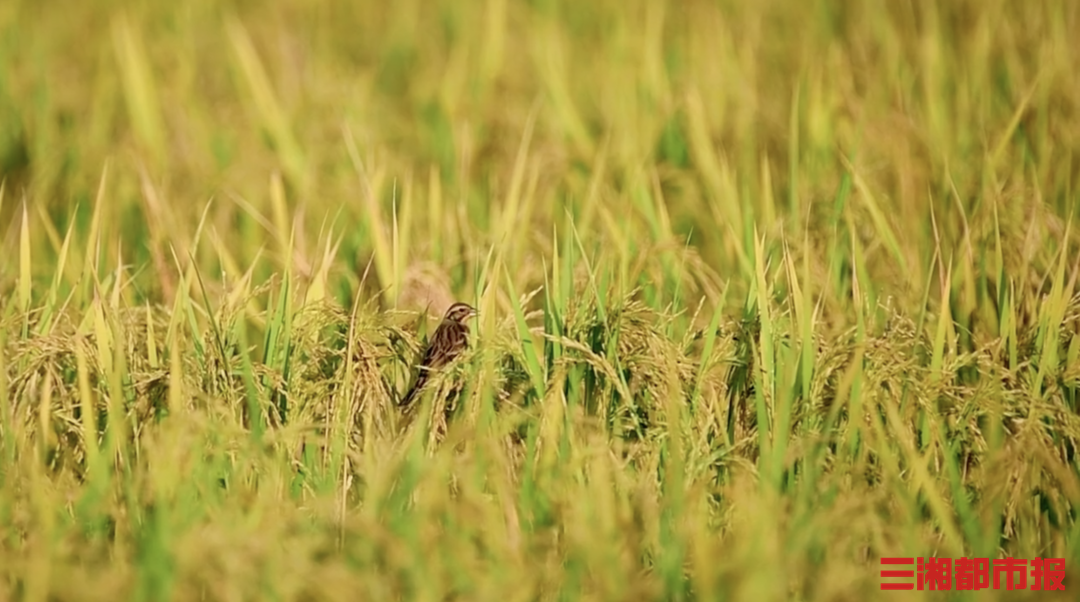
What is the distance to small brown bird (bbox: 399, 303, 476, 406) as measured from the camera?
2473 mm

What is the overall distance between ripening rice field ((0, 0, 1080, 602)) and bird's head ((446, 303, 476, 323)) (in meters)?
0.03

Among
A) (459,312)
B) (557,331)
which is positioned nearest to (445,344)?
(459,312)

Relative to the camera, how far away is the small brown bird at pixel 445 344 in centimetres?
247

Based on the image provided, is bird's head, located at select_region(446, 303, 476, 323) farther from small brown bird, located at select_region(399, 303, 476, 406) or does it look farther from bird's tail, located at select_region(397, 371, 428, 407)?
bird's tail, located at select_region(397, 371, 428, 407)

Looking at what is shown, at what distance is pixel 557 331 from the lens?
255 centimetres

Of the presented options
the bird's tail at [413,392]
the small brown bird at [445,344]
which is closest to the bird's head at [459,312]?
the small brown bird at [445,344]

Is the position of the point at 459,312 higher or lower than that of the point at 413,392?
higher

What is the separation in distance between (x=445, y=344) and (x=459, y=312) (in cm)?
11

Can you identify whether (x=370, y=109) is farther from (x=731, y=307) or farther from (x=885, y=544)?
(x=885, y=544)

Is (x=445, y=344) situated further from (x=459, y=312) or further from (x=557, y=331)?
(x=557, y=331)

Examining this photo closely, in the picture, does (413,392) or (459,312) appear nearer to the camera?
(413,392)

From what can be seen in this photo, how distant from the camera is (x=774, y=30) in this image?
4.83 meters

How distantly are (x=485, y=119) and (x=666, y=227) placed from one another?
3.65ft

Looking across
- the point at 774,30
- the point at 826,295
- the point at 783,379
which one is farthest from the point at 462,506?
the point at 774,30
